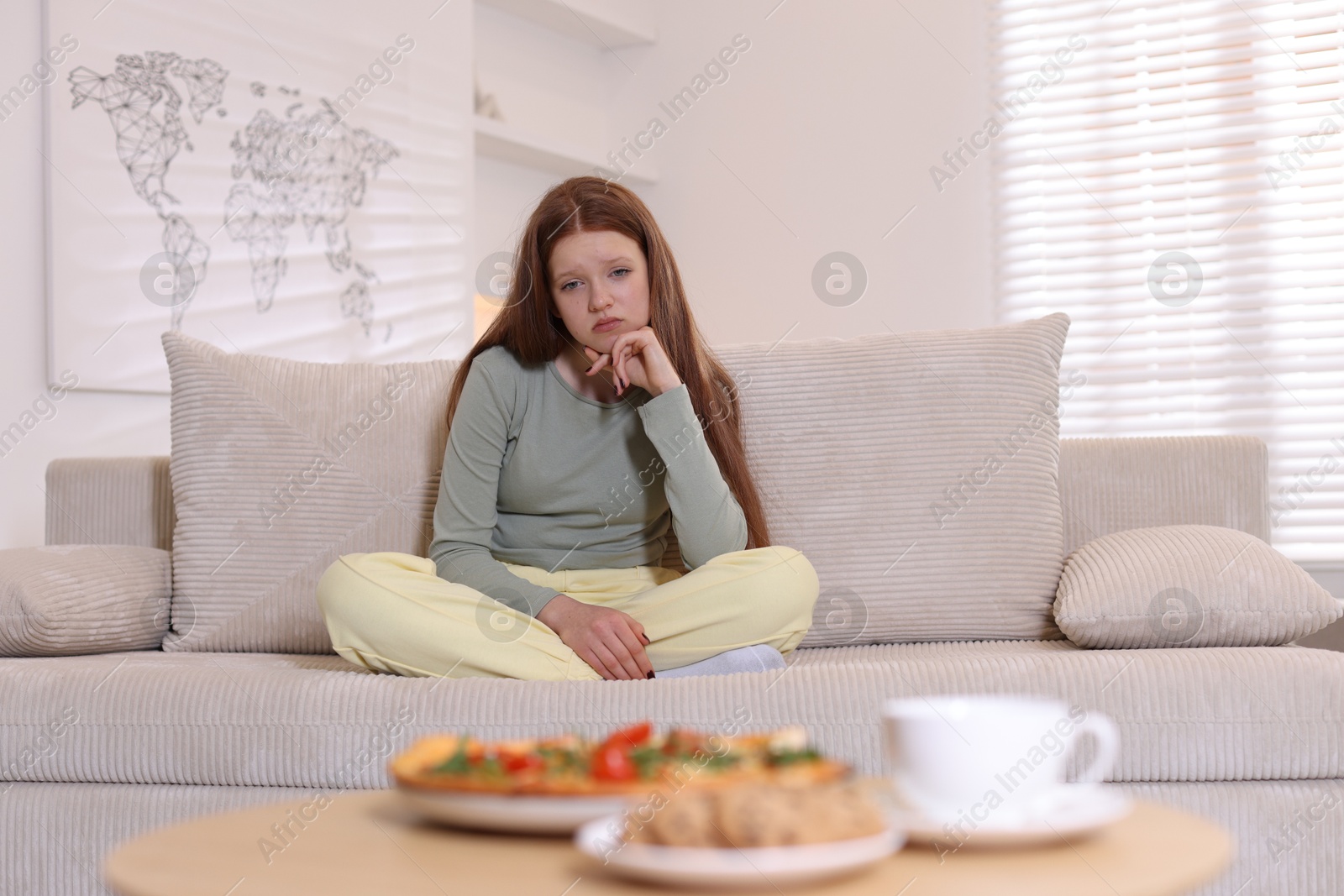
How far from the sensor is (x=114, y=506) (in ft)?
6.82

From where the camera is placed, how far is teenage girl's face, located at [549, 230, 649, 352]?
1732 mm

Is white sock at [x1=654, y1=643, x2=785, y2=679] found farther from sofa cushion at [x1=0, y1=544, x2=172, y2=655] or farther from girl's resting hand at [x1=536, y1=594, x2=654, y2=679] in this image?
sofa cushion at [x1=0, y1=544, x2=172, y2=655]

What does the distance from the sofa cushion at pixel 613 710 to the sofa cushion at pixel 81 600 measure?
7.8 inches

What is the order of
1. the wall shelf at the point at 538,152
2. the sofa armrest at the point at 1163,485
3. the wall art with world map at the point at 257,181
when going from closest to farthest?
the sofa armrest at the point at 1163,485 < the wall art with world map at the point at 257,181 < the wall shelf at the point at 538,152

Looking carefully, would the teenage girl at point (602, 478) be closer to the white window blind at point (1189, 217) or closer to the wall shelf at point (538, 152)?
the wall shelf at point (538, 152)

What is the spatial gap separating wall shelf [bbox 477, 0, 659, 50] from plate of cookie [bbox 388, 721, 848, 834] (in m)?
3.78

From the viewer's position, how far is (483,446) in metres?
1.74

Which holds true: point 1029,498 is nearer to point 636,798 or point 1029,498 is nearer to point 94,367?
point 636,798

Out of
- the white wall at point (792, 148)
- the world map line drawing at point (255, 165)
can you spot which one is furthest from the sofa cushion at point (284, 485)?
the white wall at point (792, 148)

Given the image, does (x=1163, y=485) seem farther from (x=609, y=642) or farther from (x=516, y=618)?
(x=516, y=618)

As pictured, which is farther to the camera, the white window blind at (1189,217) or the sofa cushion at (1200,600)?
the white window blind at (1189,217)

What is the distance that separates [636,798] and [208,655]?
4.52ft

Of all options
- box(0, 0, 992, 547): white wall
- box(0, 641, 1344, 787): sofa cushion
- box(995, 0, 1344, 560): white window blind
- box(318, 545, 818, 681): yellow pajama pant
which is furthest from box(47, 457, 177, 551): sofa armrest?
box(995, 0, 1344, 560): white window blind

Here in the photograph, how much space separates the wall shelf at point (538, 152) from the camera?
3879mm
